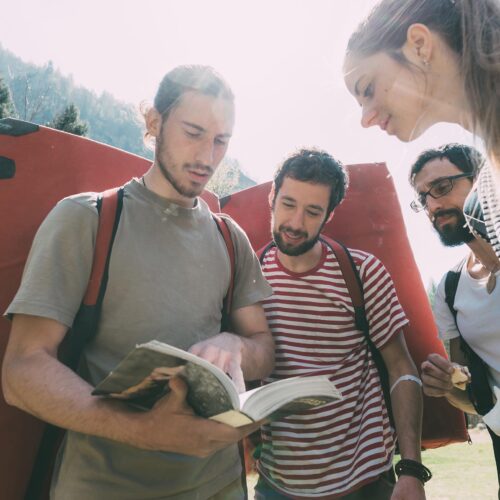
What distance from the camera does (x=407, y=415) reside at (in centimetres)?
241

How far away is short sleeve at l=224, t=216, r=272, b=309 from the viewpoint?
2.17 metres

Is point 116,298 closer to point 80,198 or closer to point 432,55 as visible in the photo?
point 80,198

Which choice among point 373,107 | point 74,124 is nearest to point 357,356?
point 373,107

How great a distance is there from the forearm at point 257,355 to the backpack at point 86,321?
0.60m

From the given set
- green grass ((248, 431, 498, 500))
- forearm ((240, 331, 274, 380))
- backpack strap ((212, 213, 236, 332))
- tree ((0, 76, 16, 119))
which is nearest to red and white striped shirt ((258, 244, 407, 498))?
forearm ((240, 331, 274, 380))

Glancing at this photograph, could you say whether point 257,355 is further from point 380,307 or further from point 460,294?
point 460,294

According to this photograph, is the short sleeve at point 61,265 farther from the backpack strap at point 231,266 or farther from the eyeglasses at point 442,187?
the eyeglasses at point 442,187

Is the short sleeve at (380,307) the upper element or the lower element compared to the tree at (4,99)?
lower

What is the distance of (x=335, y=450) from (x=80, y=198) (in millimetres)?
1627

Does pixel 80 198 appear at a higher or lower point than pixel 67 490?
higher

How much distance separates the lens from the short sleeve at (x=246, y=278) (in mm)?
2172

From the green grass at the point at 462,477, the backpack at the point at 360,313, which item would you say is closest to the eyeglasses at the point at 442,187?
the backpack at the point at 360,313

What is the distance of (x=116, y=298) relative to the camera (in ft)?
5.80

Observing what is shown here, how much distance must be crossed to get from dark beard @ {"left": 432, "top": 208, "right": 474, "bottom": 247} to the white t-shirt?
0.24 metres
